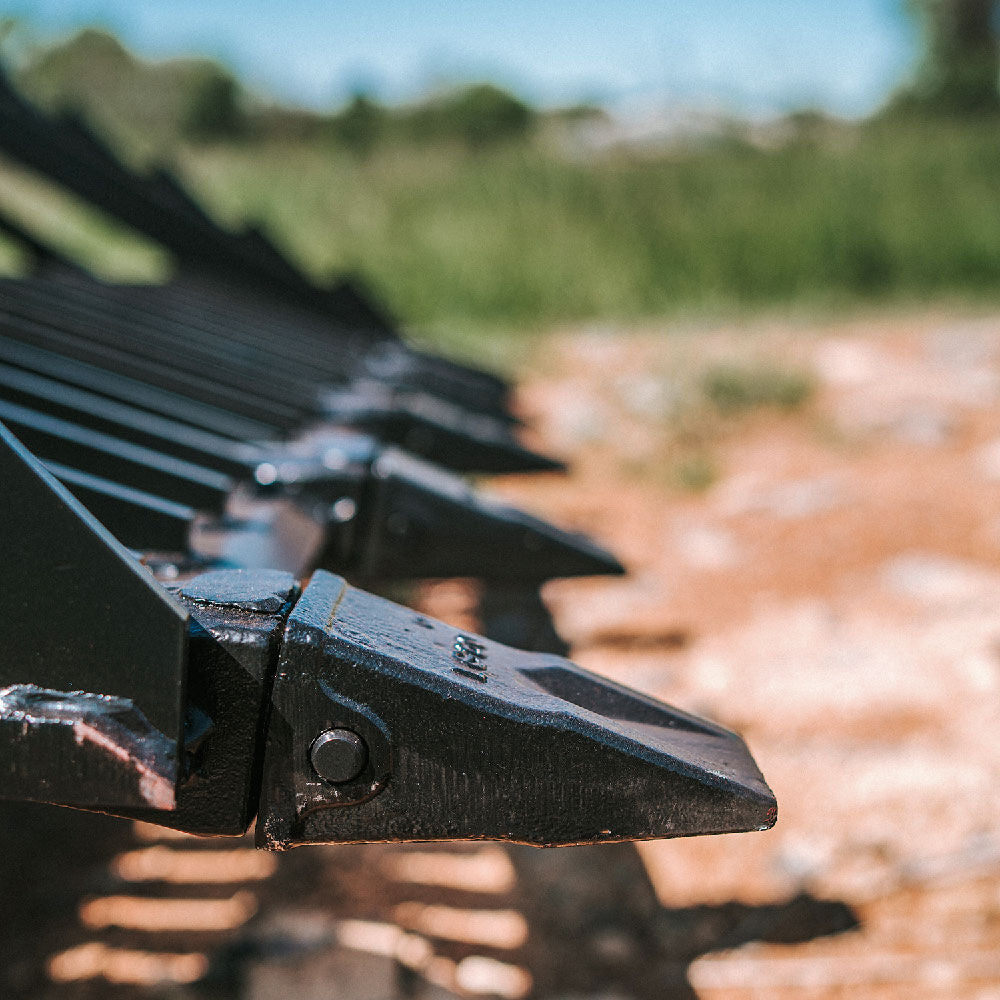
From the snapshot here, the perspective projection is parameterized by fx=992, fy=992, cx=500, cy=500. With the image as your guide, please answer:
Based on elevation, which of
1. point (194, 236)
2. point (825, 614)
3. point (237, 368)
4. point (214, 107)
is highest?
point (214, 107)

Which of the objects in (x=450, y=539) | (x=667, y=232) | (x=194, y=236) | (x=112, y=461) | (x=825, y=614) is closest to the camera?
(x=112, y=461)

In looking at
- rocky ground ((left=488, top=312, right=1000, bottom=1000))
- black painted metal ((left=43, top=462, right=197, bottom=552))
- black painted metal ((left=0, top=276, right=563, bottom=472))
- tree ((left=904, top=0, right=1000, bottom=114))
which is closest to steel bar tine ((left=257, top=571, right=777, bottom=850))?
black painted metal ((left=43, top=462, right=197, bottom=552))

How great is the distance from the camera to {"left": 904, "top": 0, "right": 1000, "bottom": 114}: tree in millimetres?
18797

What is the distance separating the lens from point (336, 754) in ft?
2.57

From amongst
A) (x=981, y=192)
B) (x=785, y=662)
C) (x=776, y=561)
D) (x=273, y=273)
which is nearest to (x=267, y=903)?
(x=785, y=662)

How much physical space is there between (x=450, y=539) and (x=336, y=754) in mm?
765

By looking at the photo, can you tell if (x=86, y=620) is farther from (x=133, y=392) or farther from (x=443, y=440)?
(x=443, y=440)

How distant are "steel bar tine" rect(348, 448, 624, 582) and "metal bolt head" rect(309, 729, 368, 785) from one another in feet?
2.48

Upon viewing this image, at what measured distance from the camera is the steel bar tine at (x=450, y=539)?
153 centimetres

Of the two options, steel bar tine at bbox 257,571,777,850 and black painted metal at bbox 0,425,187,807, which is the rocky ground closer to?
steel bar tine at bbox 257,571,777,850

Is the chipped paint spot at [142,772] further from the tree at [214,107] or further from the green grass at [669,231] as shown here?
the tree at [214,107]

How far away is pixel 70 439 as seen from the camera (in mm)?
1394

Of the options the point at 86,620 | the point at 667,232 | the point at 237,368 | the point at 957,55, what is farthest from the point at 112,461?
the point at 957,55

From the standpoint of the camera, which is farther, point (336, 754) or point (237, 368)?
point (237, 368)
